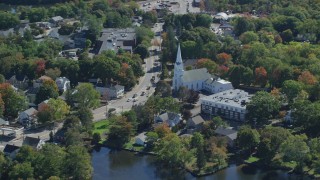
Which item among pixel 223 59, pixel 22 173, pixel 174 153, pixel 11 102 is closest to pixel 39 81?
pixel 11 102

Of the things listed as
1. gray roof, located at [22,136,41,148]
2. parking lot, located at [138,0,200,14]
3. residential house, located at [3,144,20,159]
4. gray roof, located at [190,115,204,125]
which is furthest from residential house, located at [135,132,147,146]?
parking lot, located at [138,0,200,14]

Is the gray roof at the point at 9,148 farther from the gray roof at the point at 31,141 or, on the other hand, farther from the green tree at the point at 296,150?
the green tree at the point at 296,150

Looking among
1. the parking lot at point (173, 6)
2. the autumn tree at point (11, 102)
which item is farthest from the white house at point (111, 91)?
the parking lot at point (173, 6)

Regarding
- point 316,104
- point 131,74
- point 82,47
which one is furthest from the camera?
point 82,47

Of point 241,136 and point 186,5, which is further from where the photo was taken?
point 186,5

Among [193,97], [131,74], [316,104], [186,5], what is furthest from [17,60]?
[186,5]

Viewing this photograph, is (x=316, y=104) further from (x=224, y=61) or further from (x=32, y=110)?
(x=32, y=110)

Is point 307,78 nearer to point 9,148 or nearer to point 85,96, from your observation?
point 85,96
